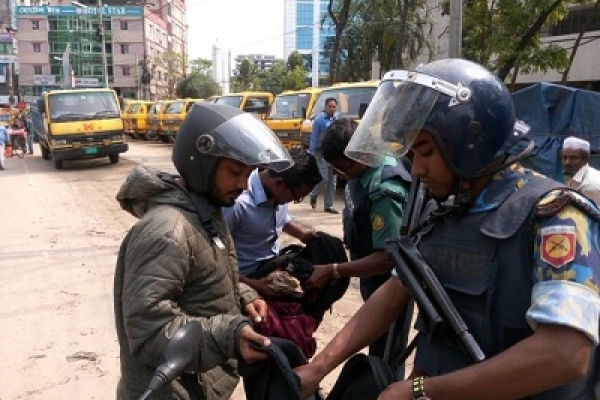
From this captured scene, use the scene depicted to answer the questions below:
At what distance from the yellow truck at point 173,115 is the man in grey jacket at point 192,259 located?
1932 centimetres

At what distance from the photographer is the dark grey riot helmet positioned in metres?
1.84

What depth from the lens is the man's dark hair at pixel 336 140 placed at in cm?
271

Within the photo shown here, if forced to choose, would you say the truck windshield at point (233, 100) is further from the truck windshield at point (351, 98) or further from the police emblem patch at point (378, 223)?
the police emblem patch at point (378, 223)

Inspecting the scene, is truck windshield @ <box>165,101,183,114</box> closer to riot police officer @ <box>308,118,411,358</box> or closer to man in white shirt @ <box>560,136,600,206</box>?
man in white shirt @ <box>560,136,600,206</box>

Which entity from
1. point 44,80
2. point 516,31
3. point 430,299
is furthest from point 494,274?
point 44,80

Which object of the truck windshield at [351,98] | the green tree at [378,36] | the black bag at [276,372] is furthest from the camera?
the green tree at [378,36]

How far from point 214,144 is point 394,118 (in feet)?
1.90

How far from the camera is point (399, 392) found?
130cm

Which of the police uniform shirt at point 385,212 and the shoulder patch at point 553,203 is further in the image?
the police uniform shirt at point 385,212

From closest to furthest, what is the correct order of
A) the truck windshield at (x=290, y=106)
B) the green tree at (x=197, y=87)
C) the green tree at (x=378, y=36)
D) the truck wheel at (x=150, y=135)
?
1. the truck windshield at (x=290, y=106)
2. the truck wheel at (x=150, y=135)
3. the green tree at (x=378, y=36)
4. the green tree at (x=197, y=87)

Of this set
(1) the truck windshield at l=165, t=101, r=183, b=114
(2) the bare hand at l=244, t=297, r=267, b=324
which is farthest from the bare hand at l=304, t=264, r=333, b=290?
(1) the truck windshield at l=165, t=101, r=183, b=114

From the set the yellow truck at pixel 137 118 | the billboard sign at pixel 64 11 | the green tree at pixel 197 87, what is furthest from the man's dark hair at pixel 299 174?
the billboard sign at pixel 64 11

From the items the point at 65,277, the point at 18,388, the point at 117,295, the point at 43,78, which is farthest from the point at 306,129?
the point at 43,78

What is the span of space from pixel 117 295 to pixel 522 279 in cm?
116
